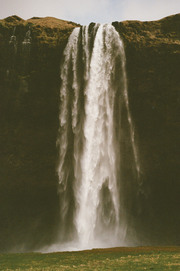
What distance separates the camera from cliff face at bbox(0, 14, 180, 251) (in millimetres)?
29594

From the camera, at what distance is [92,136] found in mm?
29219

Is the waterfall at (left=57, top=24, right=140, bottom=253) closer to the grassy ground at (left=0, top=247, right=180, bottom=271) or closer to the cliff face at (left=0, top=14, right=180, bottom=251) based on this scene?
the cliff face at (left=0, top=14, right=180, bottom=251)

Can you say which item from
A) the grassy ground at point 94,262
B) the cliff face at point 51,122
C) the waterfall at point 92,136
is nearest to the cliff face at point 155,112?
the cliff face at point 51,122

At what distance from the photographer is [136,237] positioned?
1115 inches

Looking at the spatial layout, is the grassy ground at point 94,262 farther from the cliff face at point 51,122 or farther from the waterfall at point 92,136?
the cliff face at point 51,122

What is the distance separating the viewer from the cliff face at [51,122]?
29.6m

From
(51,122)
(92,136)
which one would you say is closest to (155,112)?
(92,136)

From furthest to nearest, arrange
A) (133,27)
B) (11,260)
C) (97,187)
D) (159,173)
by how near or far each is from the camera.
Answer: (133,27) → (159,173) → (97,187) → (11,260)

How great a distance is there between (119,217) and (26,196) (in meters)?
8.02

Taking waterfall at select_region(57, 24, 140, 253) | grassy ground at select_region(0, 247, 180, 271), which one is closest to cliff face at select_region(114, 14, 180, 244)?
waterfall at select_region(57, 24, 140, 253)

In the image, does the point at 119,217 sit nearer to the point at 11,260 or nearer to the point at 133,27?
the point at 11,260

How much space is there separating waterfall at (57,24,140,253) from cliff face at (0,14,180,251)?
0.82 meters

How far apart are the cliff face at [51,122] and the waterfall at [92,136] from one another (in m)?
0.82

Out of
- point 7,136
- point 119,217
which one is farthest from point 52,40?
point 119,217
